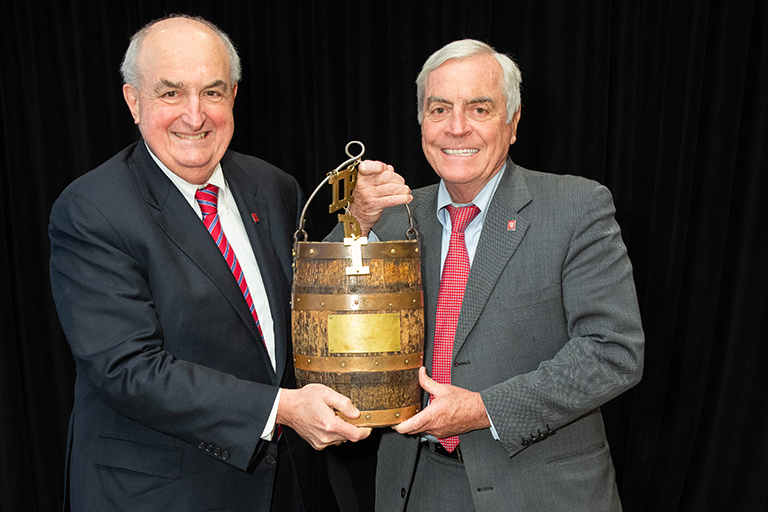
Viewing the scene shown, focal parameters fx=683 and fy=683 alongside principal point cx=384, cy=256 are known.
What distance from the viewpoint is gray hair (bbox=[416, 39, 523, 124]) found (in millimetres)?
2432

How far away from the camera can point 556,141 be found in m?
3.64

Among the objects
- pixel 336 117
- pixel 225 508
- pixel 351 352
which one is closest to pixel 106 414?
pixel 225 508

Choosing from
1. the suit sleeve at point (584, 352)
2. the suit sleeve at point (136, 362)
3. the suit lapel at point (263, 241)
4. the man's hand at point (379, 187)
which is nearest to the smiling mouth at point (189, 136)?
the suit lapel at point (263, 241)

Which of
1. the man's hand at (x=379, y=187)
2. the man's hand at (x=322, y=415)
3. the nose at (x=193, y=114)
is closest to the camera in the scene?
the man's hand at (x=322, y=415)

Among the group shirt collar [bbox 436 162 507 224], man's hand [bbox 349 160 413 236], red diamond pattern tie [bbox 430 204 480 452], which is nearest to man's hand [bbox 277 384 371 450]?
red diamond pattern tie [bbox 430 204 480 452]

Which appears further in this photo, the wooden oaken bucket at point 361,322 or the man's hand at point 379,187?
the man's hand at point 379,187

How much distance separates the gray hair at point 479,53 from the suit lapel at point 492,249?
1.12ft

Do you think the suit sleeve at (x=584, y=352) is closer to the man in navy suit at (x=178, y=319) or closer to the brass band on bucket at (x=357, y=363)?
the brass band on bucket at (x=357, y=363)

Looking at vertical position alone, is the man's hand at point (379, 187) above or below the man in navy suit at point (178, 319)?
above

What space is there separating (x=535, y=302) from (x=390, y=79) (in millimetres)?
1980

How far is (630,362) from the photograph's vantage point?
7.27 feet

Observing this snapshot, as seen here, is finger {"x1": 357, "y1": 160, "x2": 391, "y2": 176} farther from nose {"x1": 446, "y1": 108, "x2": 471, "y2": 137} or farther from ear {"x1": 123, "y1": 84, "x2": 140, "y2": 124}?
ear {"x1": 123, "y1": 84, "x2": 140, "y2": 124}

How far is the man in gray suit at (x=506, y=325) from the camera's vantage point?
7.16 feet

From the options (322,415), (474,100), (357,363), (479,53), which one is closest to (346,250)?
(357,363)
